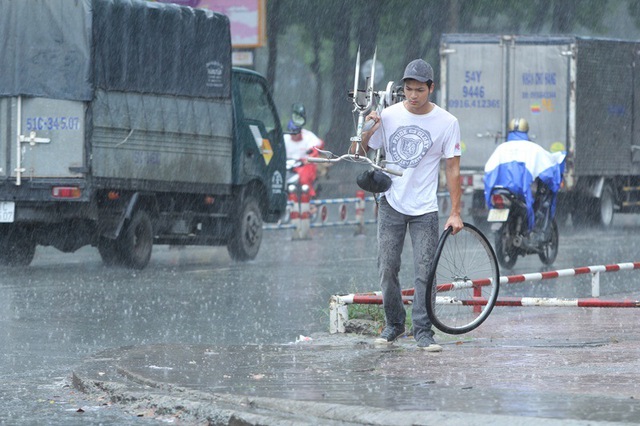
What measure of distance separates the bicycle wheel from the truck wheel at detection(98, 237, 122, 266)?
8080 mm

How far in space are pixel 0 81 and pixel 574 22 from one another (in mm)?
31183

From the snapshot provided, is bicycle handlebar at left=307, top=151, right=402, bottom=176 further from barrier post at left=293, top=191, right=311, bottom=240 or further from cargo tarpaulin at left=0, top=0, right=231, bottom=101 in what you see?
barrier post at left=293, top=191, right=311, bottom=240

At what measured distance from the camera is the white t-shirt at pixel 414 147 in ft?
30.8

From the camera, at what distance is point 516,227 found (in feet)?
59.4

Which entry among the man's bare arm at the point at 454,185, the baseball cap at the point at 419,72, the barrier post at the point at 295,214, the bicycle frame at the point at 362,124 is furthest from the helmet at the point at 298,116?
the bicycle frame at the point at 362,124

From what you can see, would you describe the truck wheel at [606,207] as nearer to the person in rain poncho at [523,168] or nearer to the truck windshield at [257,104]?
the truck windshield at [257,104]

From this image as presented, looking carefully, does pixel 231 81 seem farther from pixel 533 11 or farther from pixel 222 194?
pixel 533 11

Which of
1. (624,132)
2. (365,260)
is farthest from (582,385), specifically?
(624,132)

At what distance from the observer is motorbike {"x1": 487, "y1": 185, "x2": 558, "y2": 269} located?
17.8 metres

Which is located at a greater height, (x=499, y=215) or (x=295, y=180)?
(x=295, y=180)

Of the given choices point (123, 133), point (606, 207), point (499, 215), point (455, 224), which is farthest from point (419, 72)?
point (606, 207)

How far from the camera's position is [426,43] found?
46.1m

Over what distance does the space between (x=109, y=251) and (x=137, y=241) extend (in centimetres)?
37

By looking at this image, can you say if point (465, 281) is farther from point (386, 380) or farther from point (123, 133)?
point (123, 133)
